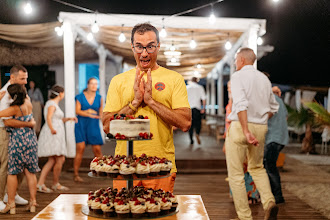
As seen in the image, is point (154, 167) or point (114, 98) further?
point (114, 98)

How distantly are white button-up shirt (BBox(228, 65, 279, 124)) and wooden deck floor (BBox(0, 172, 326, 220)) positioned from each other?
56.1 inches

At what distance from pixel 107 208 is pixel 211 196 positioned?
4053 millimetres

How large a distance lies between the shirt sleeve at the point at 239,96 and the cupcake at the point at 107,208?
6.97 ft

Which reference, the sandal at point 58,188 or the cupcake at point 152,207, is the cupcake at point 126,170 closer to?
the cupcake at point 152,207

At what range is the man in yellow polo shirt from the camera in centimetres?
216

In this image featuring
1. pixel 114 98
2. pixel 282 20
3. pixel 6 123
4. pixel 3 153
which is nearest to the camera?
pixel 114 98

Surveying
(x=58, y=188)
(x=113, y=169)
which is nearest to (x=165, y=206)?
(x=113, y=169)

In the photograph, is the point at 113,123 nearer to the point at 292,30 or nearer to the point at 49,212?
the point at 49,212

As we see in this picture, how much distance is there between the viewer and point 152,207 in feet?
6.82

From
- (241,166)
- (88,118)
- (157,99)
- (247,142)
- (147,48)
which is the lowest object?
(241,166)

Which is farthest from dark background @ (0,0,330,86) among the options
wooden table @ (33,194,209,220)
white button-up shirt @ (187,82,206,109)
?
wooden table @ (33,194,209,220)

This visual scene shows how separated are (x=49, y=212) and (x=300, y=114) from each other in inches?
363

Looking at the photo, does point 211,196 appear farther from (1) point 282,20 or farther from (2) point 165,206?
(1) point 282,20

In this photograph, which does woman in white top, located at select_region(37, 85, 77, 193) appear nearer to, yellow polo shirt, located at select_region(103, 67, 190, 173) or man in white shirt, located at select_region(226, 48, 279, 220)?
man in white shirt, located at select_region(226, 48, 279, 220)
